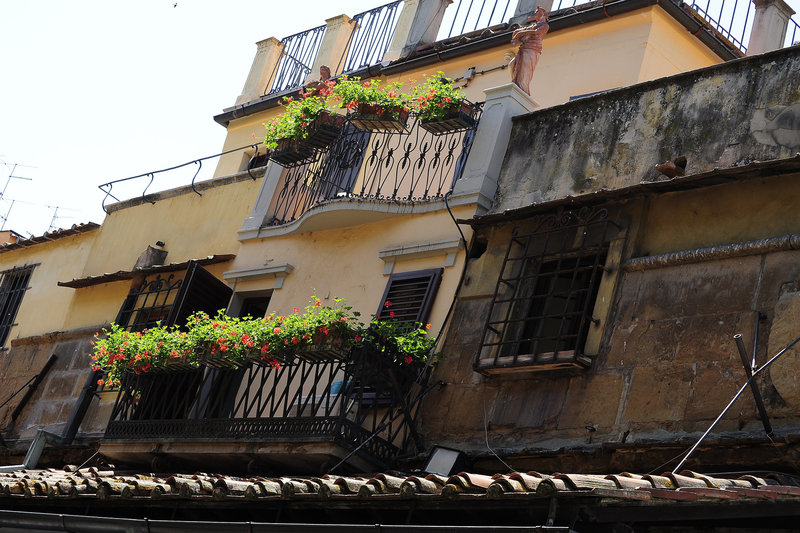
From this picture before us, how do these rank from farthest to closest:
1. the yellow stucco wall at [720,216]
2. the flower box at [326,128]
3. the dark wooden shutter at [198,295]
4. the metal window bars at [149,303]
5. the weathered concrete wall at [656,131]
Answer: the metal window bars at [149,303], the dark wooden shutter at [198,295], the flower box at [326,128], the weathered concrete wall at [656,131], the yellow stucco wall at [720,216]

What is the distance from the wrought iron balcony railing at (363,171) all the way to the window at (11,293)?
600 centimetres

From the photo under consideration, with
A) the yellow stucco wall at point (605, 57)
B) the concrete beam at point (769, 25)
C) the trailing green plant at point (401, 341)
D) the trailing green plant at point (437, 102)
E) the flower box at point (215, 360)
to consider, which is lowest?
the flower box at point (215, 360)

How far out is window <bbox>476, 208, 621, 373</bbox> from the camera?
33.9ft

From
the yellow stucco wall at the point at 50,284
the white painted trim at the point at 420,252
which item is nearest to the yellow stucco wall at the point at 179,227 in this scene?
the yellow stucco wall at the point at 50,284

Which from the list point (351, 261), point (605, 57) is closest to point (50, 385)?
point (351, 261)

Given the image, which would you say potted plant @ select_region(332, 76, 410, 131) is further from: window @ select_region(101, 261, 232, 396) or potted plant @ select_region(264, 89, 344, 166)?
window @ select_region(101, 261, 232, 396)

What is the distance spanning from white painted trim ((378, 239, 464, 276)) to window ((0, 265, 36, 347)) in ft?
27.4

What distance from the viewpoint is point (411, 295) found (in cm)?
1212

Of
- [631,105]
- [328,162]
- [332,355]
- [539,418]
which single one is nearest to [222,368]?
[332,355]

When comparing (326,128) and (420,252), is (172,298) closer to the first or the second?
(326,128)

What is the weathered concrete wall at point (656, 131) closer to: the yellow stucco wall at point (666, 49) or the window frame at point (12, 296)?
the yellow stucco wall at point (666, 49)

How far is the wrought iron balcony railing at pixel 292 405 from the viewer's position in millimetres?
10867

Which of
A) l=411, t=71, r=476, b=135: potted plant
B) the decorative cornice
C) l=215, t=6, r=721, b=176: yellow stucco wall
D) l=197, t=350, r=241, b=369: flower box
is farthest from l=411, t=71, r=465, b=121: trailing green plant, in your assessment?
l=197, t=350, r=241, b=369: flower box

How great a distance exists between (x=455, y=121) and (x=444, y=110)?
0.54 ft
